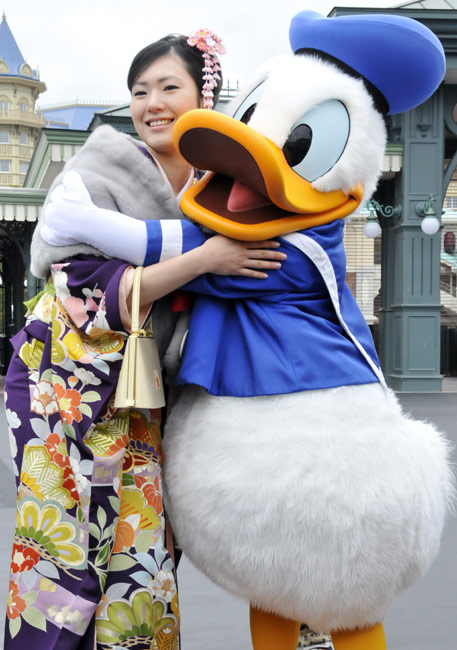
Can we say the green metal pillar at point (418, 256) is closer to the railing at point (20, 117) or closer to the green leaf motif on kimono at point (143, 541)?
the green leaf motif on kimono at point (143, 541)

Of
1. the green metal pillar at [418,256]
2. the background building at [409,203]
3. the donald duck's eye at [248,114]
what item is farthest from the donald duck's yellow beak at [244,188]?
the green metal pillar at [418,256]

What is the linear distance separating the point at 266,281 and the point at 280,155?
0.99ft

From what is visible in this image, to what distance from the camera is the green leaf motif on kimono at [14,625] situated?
6.67 ft

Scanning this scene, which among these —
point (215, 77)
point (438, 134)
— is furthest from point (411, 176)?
point (215, 77)

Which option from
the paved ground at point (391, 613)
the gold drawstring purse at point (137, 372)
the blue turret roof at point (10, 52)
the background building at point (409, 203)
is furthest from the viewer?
the blue turret roof at point (10, 52)

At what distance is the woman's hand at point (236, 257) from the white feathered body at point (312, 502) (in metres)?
0.31

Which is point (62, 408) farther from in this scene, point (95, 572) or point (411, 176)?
point (411, 176)

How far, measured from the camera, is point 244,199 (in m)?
1.98

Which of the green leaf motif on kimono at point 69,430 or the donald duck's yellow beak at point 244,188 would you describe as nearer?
the donald duck's yellow beak at point 244,188

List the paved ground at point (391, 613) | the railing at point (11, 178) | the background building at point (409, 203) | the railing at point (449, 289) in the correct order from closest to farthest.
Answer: the paved ground at point (391, 613) < the background building at point (409, 203) < the railing at point (449, 289) < the railing at point (11, 178)

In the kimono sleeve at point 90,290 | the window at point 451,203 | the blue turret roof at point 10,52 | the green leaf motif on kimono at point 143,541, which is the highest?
the blue turret roof at point 10,52

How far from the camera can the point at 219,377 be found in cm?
196

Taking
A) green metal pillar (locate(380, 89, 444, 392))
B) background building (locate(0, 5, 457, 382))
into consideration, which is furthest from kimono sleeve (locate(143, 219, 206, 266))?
green metal pillar (locate(380, 89, 444, 392))

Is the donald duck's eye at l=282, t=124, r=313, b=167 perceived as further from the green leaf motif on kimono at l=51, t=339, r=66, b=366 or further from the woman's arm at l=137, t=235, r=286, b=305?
the green leaf motif on kimono at l=51, t=339, r=66, b=366
